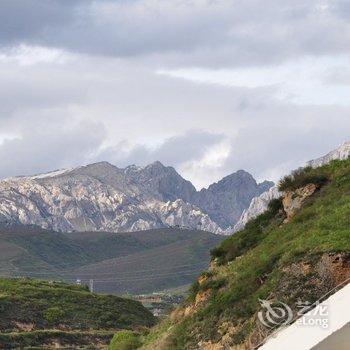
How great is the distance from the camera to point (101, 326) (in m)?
138

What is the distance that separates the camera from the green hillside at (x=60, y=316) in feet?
408

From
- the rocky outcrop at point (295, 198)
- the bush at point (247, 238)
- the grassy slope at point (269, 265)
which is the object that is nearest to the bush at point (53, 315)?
the bush at point (247, 238)

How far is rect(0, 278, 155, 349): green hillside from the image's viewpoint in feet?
408

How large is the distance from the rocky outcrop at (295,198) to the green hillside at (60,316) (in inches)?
2927

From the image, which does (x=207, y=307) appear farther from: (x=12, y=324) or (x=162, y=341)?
(x=12, y=324)

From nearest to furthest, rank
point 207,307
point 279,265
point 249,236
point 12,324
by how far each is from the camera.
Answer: point 279,265 → point 207,307 → point 249,236 → point 12,324

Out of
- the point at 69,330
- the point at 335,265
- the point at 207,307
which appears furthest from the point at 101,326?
the point at 335,265

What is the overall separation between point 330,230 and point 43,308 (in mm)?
115037
